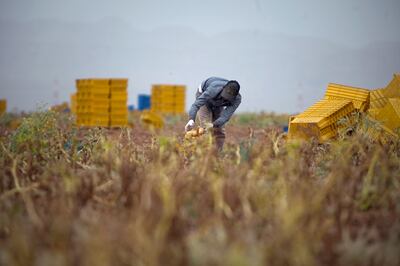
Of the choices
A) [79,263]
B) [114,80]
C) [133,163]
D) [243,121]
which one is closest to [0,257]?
[79,263]

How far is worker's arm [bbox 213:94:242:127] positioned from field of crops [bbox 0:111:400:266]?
2.19 m

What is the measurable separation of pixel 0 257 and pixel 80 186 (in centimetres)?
137

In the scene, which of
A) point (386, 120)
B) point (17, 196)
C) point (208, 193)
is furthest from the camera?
point (386, 120)

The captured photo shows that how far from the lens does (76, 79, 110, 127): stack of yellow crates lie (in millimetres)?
16984

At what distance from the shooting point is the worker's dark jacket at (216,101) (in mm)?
7930

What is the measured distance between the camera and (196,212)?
399 cm

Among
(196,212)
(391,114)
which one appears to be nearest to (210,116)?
(391,114)

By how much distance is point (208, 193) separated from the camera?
13.6 feet

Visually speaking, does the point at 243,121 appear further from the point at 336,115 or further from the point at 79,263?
the point at 79,263

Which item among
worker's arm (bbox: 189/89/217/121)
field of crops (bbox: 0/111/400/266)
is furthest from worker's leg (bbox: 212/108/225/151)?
field of crops (bbox: 0/111/400/266)

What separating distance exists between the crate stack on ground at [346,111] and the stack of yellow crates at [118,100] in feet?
29.7

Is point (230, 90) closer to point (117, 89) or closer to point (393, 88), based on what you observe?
point (393, 88)

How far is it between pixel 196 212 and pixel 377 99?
590cm

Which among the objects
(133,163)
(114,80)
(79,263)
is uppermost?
(114,80)
